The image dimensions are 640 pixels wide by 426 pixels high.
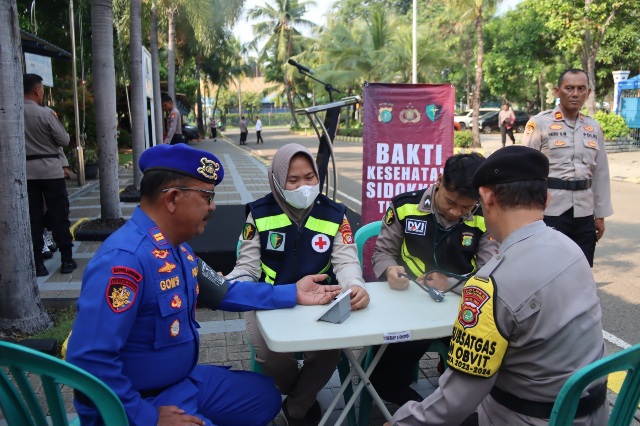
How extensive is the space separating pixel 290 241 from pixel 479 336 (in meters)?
1.47

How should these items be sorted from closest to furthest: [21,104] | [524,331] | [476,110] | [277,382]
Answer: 1. [524,331]
2. [277,382]
3. [21,104]
4. [476,110]

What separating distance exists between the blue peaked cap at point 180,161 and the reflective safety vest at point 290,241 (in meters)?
0.88

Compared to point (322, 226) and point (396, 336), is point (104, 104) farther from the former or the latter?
point (396, 336)

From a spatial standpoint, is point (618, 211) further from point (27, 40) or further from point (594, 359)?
point (27, 40)

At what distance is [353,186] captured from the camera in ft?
41.5

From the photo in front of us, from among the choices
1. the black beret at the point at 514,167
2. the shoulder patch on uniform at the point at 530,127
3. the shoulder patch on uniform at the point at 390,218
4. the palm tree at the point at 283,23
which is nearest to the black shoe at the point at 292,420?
the shoulder patch on uniform at the point at 390,218

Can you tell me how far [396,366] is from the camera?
2873 millimetres

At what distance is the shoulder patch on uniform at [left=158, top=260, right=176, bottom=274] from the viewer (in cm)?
188

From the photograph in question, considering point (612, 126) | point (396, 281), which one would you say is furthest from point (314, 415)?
point (612, 126)

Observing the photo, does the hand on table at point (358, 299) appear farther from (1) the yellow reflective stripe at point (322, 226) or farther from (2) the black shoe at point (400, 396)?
(2) the black shoe at point (400, 396)

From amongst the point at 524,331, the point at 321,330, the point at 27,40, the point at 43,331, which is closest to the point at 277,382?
the point at 321,330

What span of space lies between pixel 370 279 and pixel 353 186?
8.28 meters

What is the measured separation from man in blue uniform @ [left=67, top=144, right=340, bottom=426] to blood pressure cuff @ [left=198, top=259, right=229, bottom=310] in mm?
44

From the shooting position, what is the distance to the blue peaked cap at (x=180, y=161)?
194 centimetres
